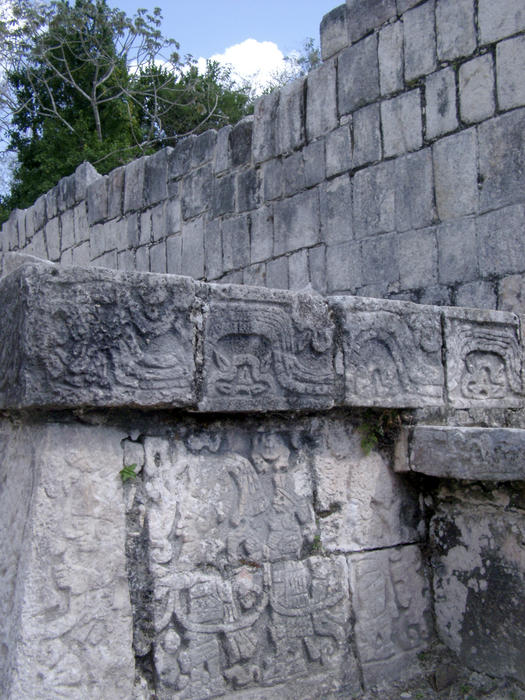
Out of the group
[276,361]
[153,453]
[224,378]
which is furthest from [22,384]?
[276,361]

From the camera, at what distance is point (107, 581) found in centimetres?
218

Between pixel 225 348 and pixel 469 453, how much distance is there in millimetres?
957

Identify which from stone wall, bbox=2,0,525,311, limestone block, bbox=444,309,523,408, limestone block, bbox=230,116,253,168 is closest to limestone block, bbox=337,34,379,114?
stone wall, bbox=2,0,525,311

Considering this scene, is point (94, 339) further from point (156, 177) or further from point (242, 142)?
point (156, 177)

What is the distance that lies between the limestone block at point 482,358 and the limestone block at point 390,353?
8 centimetres

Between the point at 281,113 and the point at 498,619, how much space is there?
4.58m

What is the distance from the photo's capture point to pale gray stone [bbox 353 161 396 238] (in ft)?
16.8

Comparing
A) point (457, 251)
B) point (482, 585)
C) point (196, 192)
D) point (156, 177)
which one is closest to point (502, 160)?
point (457, 251)

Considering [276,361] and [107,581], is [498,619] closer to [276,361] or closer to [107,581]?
[276,361]

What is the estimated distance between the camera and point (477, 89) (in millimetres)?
4539

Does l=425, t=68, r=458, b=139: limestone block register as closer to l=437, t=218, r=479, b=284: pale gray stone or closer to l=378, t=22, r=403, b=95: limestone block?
l=378, t=22, r=403, b=95: limestone block

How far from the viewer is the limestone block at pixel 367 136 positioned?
5.22 m

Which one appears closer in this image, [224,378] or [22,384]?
[22,384]

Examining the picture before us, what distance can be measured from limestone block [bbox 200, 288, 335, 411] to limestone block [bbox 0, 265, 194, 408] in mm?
105
